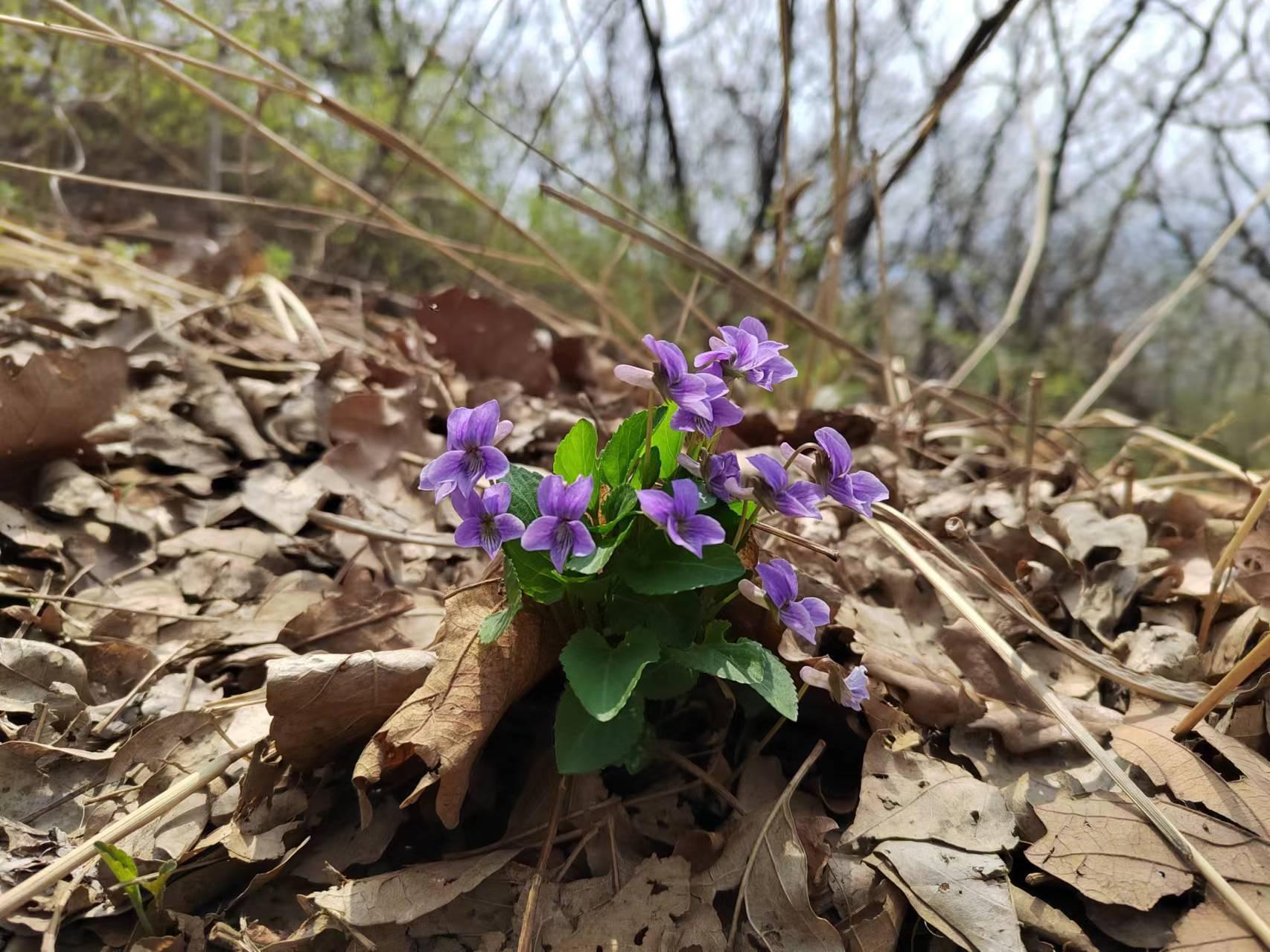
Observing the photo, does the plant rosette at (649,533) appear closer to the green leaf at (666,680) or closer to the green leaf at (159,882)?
the green leaf at (666,680)

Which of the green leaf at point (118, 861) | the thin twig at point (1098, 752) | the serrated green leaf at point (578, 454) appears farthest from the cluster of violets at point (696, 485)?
the green leaf at point (118, 861)

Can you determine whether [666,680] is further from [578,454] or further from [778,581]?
[578,454]

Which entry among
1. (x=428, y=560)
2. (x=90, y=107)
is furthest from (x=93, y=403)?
(x=90, y=107)

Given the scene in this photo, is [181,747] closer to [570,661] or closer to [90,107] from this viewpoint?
[570,661]

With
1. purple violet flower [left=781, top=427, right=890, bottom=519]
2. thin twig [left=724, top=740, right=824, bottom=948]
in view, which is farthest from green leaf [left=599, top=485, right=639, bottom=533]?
thin twig [left=724, top=740, right=824, bottom=948]

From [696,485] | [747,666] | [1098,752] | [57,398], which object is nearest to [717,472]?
[696,485]
